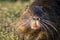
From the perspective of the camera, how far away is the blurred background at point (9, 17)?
824cm

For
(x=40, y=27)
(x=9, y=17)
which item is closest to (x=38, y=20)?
(x=40, y=27)

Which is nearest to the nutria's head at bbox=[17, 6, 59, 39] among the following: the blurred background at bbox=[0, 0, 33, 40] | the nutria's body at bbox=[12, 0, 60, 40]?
the nutria's body at bbox=[12, 0, 60, 40]

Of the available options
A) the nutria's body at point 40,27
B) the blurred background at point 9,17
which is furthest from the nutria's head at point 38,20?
the blurred background at point 9,17

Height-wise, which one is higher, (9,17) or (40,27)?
(40,27)

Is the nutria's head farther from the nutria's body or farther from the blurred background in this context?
the blurred background

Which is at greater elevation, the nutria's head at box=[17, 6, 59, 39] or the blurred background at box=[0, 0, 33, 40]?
the nutria's head at box=[17, 6, 59, 39]

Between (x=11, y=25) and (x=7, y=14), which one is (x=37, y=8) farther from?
(x=7, y=14)

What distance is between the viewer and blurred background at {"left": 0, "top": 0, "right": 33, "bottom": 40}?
324 inches

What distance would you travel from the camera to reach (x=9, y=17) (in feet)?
32.9

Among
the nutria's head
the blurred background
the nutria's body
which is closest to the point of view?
the nutria's head

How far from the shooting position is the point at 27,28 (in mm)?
6977

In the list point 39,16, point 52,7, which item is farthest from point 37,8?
point 52,7

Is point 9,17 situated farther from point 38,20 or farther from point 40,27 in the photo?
point 38,20

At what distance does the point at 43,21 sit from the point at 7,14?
353 centimetres
